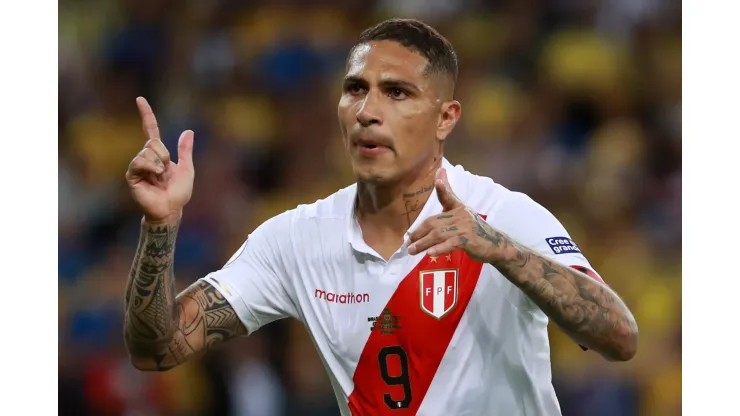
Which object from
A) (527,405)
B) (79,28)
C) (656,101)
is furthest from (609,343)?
(79,28)

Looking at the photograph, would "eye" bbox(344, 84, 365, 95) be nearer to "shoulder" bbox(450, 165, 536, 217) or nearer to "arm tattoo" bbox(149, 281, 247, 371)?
"shoulder" bbox(450, 165, 536, 217)

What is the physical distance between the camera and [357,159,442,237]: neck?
3.68 metres

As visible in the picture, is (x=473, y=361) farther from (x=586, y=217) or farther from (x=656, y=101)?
(x=656, y=101)

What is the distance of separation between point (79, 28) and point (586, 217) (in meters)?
3.83

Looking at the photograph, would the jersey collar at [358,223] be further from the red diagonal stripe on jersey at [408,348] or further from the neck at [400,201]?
the red diagonal stripe on jersey at [408,348]

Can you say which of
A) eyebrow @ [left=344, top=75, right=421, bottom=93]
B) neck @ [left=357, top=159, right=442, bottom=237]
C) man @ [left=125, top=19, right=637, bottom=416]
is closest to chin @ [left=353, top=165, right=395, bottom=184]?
man @ [left=125, top=19, right=637, bottom=416]

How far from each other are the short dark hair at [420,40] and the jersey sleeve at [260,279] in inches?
34.0

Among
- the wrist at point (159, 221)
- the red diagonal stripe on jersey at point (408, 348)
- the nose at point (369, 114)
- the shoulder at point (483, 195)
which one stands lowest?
the red diagonal stripe on jersey at point (408, 348)

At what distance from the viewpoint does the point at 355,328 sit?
11.8 ft

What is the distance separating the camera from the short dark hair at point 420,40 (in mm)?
3695

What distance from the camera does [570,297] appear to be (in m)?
3.08

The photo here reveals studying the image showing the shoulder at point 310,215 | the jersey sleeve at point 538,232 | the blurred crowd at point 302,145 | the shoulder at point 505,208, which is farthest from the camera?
the blurred crowd at point 302,145

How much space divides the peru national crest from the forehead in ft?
2.53

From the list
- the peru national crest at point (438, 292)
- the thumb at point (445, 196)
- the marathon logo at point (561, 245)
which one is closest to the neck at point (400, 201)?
the peru national crest at point (438, 292)
